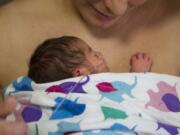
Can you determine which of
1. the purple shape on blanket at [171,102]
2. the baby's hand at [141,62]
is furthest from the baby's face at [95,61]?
the purple shape on blanket at [171,102]

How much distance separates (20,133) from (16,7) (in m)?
0.56

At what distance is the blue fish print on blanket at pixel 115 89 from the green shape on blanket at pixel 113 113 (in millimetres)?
45

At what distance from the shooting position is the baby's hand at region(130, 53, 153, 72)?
54.9 inches

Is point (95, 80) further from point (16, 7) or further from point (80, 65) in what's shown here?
point (16, 7)

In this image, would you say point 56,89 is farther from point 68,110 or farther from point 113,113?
point 113,113

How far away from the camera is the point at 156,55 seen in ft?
4.86

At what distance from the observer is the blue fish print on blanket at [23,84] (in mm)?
1260

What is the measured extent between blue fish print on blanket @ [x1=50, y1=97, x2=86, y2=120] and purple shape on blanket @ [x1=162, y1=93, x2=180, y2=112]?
10.6 inches

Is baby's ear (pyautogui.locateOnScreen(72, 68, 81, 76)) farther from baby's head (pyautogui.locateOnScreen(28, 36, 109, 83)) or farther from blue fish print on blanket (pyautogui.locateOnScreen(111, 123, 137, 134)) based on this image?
blue fish print on blanket (pyautogui.locateOnScreen(111, 123, 137, 134))

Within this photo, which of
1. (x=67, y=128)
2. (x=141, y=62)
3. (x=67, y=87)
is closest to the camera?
(x=67, y=128)

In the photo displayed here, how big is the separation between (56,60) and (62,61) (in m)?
0.02

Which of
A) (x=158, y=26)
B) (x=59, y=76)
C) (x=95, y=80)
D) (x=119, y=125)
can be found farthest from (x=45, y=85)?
(x=158, y=26)

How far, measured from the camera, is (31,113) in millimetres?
1202

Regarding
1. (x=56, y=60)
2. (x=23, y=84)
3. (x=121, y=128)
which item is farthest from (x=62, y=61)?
(x=121, y=128)
